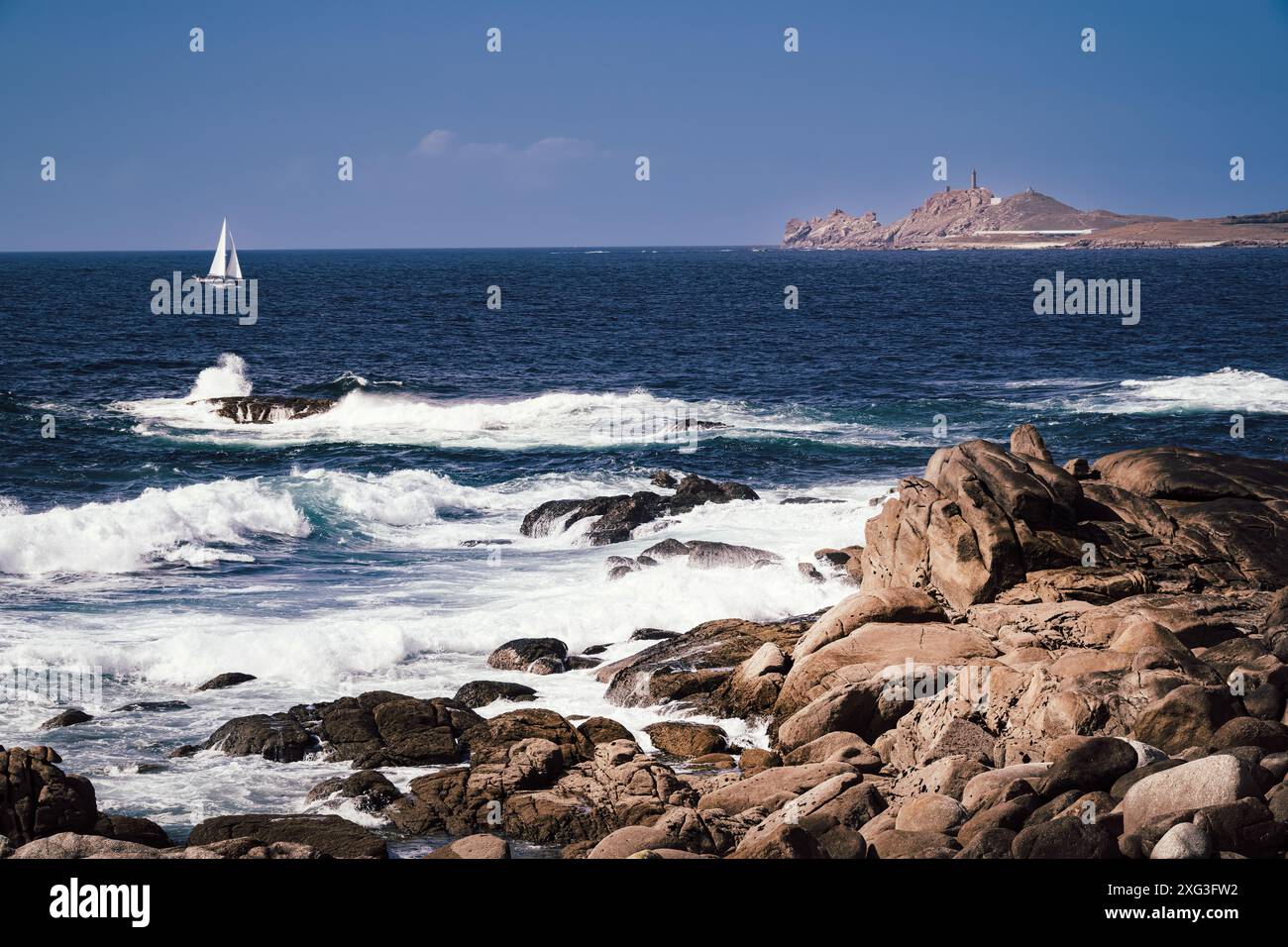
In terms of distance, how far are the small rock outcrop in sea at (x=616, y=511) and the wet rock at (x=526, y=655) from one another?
779 cm

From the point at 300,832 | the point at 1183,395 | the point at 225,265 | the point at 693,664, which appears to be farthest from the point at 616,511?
the point at 225,265

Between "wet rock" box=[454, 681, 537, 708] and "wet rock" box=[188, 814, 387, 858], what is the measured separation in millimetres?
4702

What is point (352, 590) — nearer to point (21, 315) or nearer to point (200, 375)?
point (200, 375)

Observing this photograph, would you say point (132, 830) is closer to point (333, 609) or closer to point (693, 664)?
point (693, 664)

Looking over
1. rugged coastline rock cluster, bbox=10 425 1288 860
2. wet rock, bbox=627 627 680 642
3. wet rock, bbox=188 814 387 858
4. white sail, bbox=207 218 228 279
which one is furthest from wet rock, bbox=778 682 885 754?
white sail, bbox=207 218 228 279

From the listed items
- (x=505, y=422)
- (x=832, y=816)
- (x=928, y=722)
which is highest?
(x=505, y=422)

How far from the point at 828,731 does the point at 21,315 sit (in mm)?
76786

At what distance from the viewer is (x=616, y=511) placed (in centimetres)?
2881

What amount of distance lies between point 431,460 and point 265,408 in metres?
9.69

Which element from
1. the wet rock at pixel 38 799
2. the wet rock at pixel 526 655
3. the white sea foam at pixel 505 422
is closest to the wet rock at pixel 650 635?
the wet rock at pixel 526 655

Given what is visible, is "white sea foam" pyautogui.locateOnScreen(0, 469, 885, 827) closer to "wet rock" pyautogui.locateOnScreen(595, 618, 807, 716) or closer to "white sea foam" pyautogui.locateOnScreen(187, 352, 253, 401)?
"wet rock" pyautogui.locateOnScreen(595, 618, 807, 716)

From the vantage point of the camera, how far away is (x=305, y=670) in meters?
19.2

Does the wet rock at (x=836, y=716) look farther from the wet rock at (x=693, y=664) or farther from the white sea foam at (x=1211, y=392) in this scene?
the white sea foam at (x=1211, y=392)
